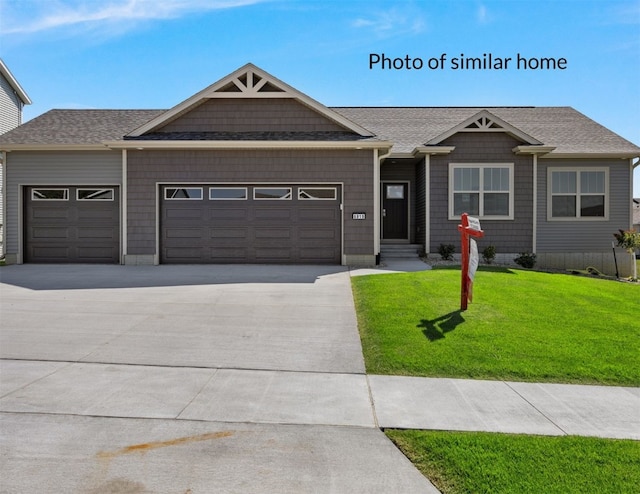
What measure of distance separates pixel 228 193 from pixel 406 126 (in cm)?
810

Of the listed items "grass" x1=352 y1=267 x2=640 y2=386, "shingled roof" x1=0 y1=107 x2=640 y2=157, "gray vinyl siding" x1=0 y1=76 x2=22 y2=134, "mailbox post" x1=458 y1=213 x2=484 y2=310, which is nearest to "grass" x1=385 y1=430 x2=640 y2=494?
"grass" x1=352 y1=267 x2=640 y2=386

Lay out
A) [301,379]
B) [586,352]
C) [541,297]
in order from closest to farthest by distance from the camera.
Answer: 1. [301,379]
2. [586,352]
3. [541,297]

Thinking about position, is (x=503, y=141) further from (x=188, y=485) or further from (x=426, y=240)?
(x=188, y=485)

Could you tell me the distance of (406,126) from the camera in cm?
1780

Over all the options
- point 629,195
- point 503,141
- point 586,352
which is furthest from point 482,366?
point 629,195

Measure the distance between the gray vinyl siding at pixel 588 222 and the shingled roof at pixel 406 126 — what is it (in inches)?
19.8

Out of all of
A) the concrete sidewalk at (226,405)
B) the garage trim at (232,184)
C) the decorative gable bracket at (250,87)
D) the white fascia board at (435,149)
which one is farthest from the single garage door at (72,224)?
the white fascia board at (435,149)

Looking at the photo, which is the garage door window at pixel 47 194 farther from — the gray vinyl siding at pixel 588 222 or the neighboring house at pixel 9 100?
the gray vinyl siding at pixel 588 222

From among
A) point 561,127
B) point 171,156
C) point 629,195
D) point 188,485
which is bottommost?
point 188,485

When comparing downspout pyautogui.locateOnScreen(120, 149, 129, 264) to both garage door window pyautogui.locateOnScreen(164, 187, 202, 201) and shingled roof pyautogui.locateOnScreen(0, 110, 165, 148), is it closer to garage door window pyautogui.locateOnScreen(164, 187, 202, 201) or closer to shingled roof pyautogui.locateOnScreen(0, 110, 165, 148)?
shingled roof pyautogui.locateOnScreen(0, 110, 165, 148)

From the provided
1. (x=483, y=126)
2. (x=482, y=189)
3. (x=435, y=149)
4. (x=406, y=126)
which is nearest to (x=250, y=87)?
(x=435, y=149)

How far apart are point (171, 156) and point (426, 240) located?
27.4ft

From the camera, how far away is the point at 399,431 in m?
3.53

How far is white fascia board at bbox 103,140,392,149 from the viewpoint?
1300 cm
